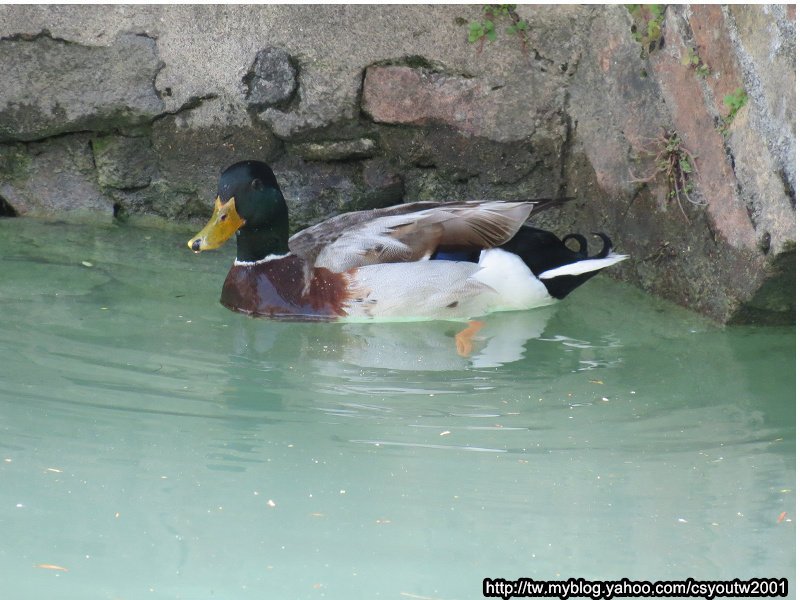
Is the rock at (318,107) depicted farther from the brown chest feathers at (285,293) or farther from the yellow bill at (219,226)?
the brown chest feathers at (285,293)

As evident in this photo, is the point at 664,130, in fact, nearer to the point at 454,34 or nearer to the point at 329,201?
the point at 454,34

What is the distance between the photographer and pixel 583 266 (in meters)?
5.27

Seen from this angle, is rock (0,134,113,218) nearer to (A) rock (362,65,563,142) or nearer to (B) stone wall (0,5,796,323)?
(B) stone wall (0,5,796,323)

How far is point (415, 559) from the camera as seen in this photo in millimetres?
2928

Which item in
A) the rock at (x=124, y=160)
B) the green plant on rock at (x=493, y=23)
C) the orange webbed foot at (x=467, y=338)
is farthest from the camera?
the rock at (x=124, y=160)

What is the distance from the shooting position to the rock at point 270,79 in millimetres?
5730

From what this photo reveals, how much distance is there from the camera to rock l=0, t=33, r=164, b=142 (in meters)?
5.82

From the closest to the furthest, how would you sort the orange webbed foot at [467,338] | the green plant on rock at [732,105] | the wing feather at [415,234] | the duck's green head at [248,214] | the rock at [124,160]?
the green plant on rock at [732,105] < the orange webbed foot at [467,338] < the wing feather at [415,234] < the duck's green head at [248,214] < the rock at [124,160]

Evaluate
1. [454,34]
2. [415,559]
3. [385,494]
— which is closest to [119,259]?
[454,34]

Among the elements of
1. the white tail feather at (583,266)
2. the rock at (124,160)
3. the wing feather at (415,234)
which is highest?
the rock at (124,160)

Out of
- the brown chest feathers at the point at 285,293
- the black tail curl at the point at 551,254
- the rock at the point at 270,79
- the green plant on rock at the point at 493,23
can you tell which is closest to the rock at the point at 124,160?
the rock at the point at 270,79

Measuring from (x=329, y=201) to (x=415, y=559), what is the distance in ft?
11.0

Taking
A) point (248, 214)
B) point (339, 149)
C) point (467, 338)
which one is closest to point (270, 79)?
point (339, 149)

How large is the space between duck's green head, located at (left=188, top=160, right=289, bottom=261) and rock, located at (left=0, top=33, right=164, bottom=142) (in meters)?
0.92
